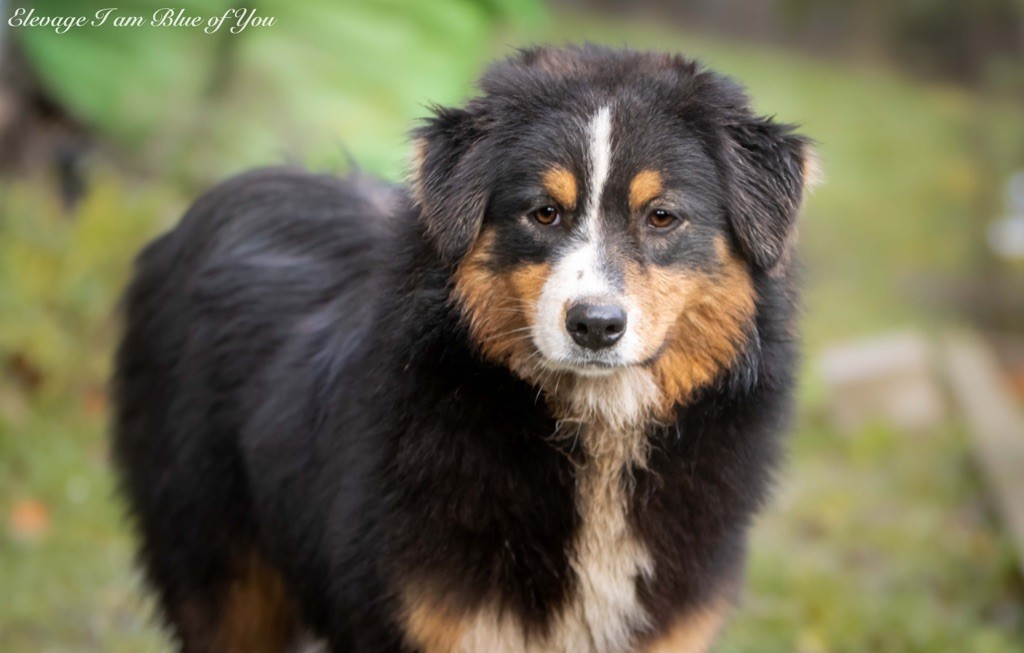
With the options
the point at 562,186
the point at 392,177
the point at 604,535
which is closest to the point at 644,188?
the point at 562,186

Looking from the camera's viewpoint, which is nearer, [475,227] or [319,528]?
[475,227]

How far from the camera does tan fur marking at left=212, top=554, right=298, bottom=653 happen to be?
4344 mm

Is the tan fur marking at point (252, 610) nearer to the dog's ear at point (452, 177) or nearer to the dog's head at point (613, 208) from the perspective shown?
the dog's head at point (613, 208)

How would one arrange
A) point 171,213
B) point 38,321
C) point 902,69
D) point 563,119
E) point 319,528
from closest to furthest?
point 563,119, point 319,528, point 38,321, point 171,213, point 902,69

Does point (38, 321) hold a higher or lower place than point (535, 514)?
lower

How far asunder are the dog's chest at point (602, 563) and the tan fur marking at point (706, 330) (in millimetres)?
228

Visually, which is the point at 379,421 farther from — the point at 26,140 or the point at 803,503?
the point at 26,140

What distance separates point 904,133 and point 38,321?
9909mm

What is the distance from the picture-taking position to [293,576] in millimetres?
4102

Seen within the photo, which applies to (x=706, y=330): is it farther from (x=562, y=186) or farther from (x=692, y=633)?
(x=692, y=633)

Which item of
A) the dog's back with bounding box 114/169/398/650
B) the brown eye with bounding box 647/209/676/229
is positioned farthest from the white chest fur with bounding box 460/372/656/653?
the dog's back with bounding box 114/169/398/650

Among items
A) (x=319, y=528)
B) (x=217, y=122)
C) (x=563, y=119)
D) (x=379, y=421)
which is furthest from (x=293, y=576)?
(x=217, y=122)

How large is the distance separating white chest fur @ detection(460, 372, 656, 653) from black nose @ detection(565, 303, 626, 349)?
312mm

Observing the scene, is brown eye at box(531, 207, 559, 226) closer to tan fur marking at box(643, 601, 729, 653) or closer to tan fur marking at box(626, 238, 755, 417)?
tan fur marking at box(626, 238, 755, 417)
